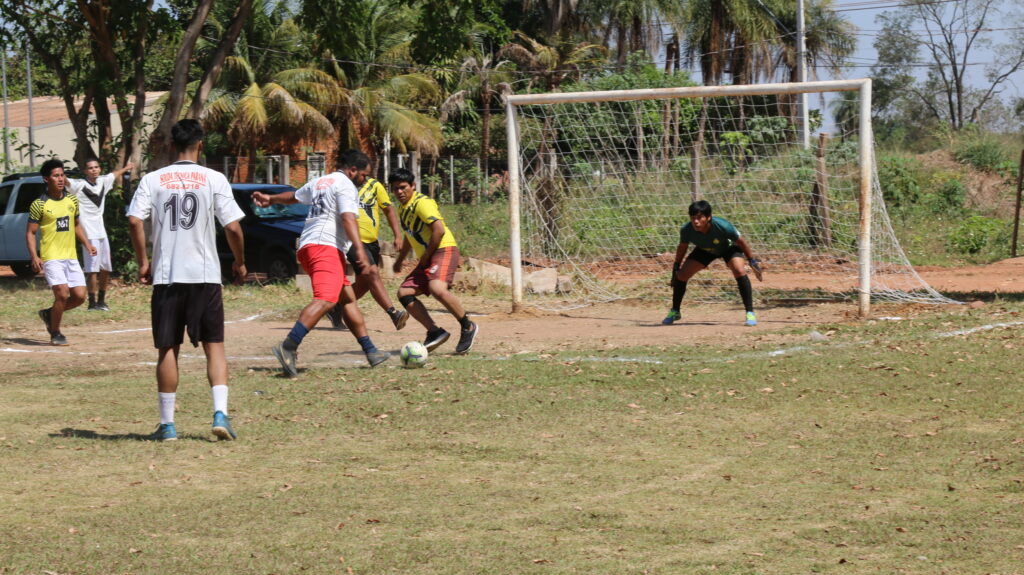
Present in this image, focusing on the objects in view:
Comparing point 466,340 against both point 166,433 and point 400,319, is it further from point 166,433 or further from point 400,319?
point 166,433

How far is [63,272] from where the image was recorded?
11.8 m

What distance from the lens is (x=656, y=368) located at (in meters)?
Answer: 9.35

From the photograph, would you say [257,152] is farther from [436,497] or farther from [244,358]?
[436,497]

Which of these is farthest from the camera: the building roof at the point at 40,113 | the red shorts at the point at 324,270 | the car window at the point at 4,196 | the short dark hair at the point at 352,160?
the building roof at the point at 40,113

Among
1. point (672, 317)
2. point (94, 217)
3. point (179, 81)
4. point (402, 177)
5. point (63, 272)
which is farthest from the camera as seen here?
point (179, 81)

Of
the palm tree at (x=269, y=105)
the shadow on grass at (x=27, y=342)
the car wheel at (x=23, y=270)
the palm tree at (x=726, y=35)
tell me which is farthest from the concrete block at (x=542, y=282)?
the palm tree at (x=726, y=35)

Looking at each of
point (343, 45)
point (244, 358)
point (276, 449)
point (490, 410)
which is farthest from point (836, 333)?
point (343, 45)

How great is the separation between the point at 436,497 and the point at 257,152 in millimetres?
31111

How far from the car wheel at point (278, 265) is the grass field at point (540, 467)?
7545 millimetres

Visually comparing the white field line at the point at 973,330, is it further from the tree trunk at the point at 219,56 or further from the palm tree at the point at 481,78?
the palm tree at the point at 481,78

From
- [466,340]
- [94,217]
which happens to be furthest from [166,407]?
[94,217]

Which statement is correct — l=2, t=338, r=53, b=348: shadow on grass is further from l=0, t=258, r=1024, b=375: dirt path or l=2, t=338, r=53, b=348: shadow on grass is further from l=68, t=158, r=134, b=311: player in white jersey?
l=68, t=158, r=134, b=311: player in white jersey

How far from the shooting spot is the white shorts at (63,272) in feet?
38.5

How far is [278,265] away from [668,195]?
20.1 feet
